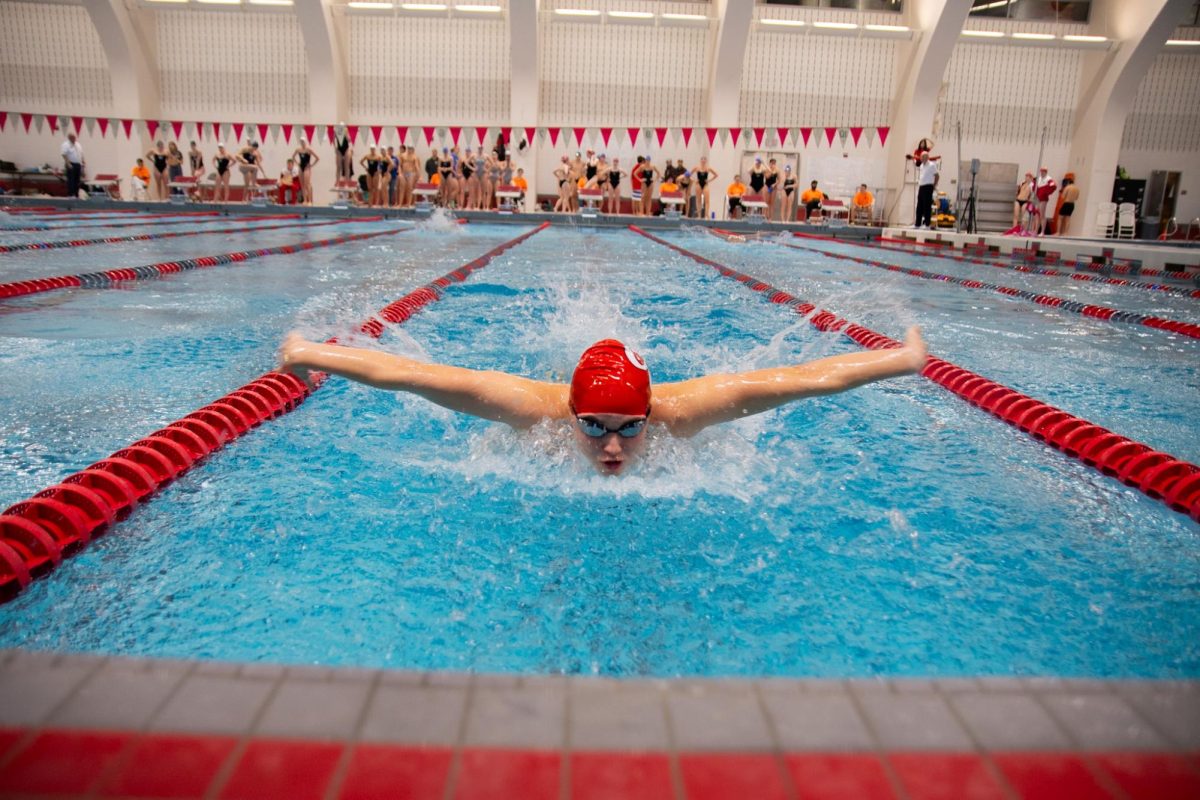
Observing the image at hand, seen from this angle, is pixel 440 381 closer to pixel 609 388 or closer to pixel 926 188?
pixel 609 388

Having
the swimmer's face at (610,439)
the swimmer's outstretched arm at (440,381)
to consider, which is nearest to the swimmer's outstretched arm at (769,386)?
the swimmer's face at (610,439)

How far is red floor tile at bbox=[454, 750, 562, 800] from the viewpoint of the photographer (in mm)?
868

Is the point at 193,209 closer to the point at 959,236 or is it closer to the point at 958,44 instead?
→ the point at 959,236

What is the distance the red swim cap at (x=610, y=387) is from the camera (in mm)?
2143

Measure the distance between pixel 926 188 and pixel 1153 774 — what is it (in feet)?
57.3

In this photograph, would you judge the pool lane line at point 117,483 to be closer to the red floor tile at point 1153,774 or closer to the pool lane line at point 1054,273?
the red floor tile at point 1153,774

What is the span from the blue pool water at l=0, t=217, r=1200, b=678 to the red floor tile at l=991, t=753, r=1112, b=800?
709 mm

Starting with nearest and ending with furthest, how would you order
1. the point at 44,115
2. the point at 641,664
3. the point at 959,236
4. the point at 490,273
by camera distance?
→ the point at 641,664 → the point at 490,273 → the point at 959,236 → the point at 44,115

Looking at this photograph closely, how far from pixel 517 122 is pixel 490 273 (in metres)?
12.5

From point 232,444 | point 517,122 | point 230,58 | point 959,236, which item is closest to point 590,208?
point 517,122

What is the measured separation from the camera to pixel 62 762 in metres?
0.88

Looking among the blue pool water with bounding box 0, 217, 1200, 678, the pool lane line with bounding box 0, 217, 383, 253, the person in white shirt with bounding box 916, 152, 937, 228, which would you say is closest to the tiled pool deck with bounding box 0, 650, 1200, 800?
the blue pool water with bounding box 0, 217, 1200, 678

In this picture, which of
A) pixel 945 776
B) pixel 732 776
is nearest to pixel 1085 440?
pixel 945 776

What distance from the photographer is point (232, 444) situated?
279 centimetres
